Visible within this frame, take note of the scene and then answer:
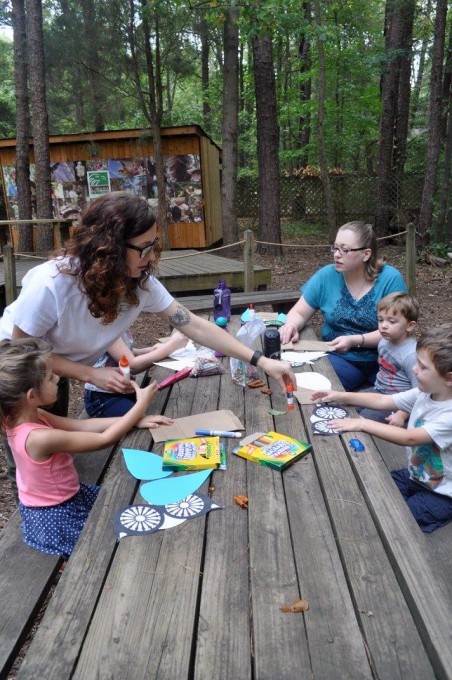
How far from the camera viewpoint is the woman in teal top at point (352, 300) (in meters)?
3.28

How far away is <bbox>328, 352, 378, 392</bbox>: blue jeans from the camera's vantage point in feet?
11.1

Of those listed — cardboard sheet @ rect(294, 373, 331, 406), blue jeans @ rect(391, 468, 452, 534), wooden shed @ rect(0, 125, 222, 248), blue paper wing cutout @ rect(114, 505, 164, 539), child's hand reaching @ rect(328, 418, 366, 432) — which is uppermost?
wooden shed @ rect(0, 125, 222, 248)

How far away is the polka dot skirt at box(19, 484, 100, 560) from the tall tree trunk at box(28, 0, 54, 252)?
8.57 meters

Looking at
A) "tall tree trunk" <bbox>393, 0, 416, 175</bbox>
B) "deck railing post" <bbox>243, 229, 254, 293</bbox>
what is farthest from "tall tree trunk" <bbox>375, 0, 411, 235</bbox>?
"deck railing post" <bbox>243, 229, 254, 293</bbox>

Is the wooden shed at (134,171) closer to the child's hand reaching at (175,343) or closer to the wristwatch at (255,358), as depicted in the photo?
the child's hand reaching at (175,343)

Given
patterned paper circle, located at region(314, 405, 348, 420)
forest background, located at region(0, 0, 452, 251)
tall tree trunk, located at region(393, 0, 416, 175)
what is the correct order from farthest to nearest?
1. tall tree trunk, located at region(393, 0, 416, 175)
2. forest background, located at region(0, 0, 452, 251)
3. patterned paper circle, located at region(314, 405, 348, 420)

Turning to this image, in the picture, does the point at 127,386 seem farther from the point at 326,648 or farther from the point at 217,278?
the point at 217,278

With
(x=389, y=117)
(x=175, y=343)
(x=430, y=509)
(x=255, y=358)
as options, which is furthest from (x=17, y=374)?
(x=389, y=117)

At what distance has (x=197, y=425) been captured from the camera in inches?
86.2

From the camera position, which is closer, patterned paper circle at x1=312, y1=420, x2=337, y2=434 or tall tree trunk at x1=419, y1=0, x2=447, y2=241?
patterned paper circle at x1=312, y1=420, x2=337, y2=434

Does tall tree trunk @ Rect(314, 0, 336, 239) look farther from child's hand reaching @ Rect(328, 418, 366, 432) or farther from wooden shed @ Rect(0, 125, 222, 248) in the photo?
child's hand reaching @ Rect(328, 418, 366, 432)

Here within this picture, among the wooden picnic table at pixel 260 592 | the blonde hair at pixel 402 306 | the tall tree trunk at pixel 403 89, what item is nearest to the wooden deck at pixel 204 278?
the blonde hair at pixel 402 306

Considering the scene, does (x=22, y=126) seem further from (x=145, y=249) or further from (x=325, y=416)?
(x=325, y=416)

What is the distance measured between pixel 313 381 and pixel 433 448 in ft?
2.29
